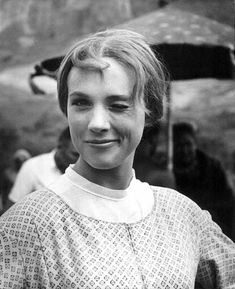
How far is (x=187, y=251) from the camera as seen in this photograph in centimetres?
191

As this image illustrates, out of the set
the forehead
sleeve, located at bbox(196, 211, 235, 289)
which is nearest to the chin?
the forehead

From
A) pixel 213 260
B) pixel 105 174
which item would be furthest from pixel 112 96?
pixel 213 260

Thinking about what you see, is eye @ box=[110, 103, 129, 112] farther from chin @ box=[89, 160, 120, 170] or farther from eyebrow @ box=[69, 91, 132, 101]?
chin @ box=[89, 160, 120, 170]

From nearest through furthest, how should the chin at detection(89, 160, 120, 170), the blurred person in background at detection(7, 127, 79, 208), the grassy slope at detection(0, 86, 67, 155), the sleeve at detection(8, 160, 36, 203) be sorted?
the chin at detection(89, 160, 120, 170) → the blurred person in background at detection(7, 127, 79, 208) → the sleeve at detection(8, 160, 36, 203) → the grassy slope at detection(0, 86, 67, 155)

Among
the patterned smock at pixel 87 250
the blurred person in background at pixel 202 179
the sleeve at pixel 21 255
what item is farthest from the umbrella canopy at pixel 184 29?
the sleeve at pixel 21 255

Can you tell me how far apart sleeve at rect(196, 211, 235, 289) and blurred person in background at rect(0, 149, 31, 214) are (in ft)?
8.91

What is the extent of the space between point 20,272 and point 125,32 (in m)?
0.76

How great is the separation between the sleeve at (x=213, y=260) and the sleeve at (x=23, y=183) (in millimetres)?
2362

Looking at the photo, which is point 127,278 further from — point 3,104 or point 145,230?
point 3,104

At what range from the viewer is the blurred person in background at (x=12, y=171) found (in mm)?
4613

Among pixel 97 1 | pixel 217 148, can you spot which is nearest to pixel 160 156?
pixel 217 148

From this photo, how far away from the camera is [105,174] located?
1.88 m

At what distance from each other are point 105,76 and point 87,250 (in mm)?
498

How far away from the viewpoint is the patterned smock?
1.69 m
